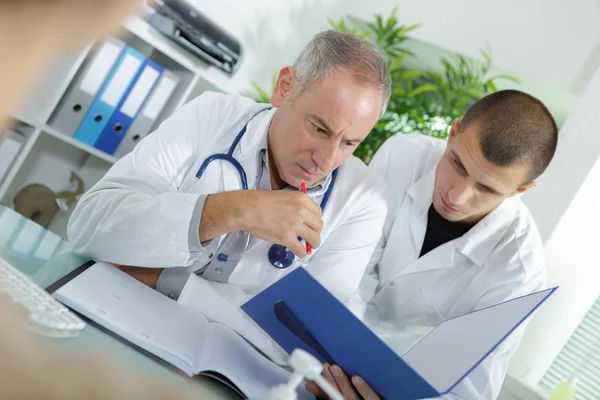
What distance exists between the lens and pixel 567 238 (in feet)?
8.80

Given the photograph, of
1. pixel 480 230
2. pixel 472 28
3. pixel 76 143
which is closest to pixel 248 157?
pixel 480 230

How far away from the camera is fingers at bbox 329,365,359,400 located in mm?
1021

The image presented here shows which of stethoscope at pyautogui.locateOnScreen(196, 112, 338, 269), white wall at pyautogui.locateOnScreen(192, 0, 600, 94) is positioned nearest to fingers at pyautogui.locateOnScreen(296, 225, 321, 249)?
stethoscope at pyautogui.locateOnScreen(196, 112, 338, 269)

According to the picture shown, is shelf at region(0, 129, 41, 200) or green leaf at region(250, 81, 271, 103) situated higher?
green leaf at region(250, 81, 271, 103)

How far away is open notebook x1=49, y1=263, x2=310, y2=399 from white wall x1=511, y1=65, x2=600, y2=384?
195 centimetres

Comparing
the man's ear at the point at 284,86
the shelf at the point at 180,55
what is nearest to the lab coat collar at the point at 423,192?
the man's ear at the point at 284,86

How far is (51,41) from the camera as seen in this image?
0.33 meters

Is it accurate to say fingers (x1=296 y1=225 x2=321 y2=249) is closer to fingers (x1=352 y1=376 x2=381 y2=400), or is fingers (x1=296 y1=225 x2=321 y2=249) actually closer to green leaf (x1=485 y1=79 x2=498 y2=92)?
fingers (x1=352 y1=376 x2=381 y2=400)

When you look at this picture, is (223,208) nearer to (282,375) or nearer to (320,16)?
(282,375)

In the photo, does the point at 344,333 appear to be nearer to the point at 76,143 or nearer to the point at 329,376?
the point at 329,376

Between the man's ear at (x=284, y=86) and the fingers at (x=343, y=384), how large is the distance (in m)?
0.79

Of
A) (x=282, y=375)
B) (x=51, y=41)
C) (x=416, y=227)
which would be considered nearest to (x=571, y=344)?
(x=416, y=227)

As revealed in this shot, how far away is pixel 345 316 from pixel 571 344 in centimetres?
237

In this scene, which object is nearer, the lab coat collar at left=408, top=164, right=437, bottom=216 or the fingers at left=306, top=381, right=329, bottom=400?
the fingers at left=306, top=381, right=329, bottom=400
